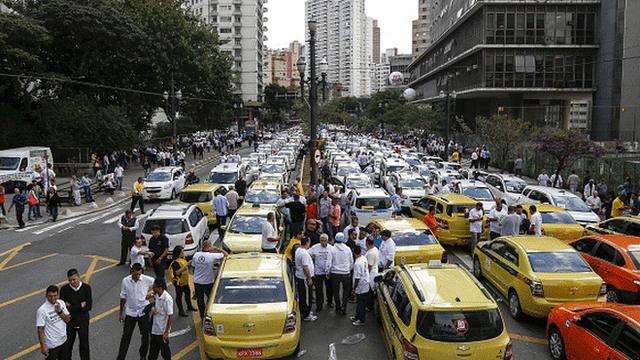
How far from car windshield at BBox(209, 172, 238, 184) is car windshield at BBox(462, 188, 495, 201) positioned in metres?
10.2

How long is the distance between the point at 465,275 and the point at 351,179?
15727 millimetres

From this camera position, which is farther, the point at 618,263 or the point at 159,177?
the point at 159,177

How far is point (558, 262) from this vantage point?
1102cm

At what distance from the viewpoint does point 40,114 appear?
40.9m

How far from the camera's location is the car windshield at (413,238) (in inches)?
526

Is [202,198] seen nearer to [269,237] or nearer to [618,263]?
[269,237]

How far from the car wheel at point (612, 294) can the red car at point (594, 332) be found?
2.86 metres

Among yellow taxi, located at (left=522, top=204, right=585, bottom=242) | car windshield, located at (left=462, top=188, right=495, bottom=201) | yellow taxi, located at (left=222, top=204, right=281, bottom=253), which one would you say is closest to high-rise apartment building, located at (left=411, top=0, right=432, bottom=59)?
car windshield, located at (left=462, top=188, right=495, bottom=201)

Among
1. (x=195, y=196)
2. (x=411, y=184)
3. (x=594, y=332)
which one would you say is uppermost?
(x=411, y=184)

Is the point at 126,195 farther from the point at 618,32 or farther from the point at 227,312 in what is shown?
the point at 618,32

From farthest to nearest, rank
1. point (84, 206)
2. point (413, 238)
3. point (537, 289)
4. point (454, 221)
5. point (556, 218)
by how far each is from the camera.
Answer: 1. point (84, 206)
2. point (454, 221)
3. point (556, 218)
4. point (413, 238)
5. point (537, 289)

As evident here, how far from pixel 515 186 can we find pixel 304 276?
15.1 m

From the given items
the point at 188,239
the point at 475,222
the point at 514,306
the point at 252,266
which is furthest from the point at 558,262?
the point at 188,239

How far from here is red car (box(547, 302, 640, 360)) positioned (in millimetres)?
7543
